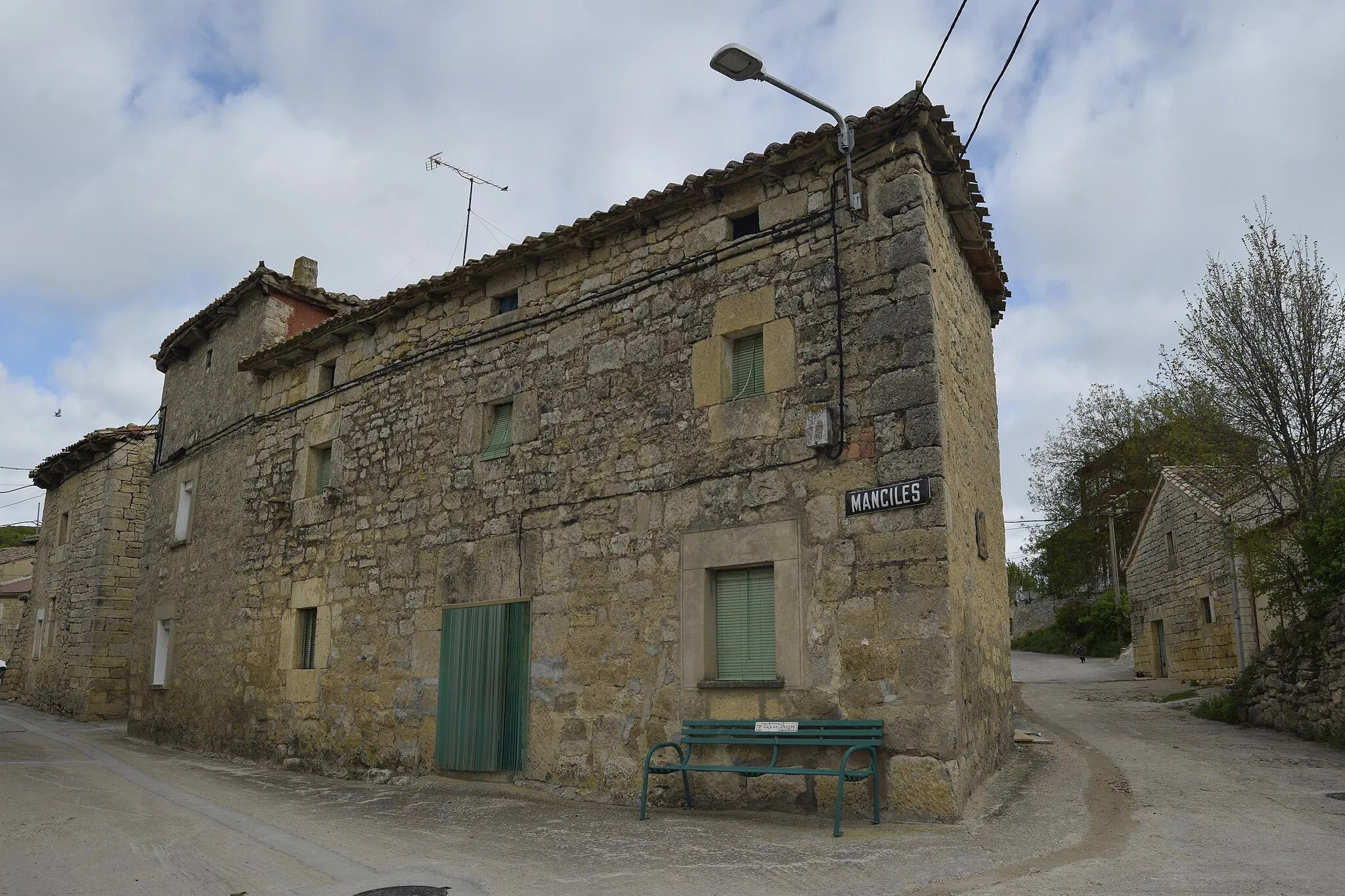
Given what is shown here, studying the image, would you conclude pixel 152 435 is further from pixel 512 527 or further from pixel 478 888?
pixel 478 888

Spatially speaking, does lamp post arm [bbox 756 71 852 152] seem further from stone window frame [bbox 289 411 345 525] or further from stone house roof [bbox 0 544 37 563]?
stone house roof [bbox 0 544 37 563]

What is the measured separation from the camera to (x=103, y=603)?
1934 centimetres

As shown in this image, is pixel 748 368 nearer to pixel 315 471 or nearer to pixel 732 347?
pixel 732 347

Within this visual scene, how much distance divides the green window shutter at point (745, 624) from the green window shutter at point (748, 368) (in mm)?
1488

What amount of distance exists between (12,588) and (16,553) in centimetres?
519

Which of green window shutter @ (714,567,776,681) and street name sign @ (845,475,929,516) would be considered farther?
green window shutter @ (714,567,776,681)

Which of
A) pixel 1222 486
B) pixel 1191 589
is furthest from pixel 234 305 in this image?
pixel 1191 589

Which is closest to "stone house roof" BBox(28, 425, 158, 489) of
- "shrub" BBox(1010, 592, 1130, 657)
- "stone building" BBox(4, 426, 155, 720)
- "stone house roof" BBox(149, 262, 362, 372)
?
"stone building" BBox(4, 426, 155, 720)

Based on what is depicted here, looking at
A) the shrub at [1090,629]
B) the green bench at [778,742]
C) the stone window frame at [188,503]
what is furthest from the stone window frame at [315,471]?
the shrub at [1090,629]

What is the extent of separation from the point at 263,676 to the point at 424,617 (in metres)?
3.32

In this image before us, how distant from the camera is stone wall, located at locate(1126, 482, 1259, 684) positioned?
674 inches

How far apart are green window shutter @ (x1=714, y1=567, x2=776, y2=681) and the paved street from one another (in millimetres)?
1101

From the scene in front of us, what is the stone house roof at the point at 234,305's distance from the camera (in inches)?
542

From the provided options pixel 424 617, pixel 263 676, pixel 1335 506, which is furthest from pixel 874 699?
pixel 263 676
